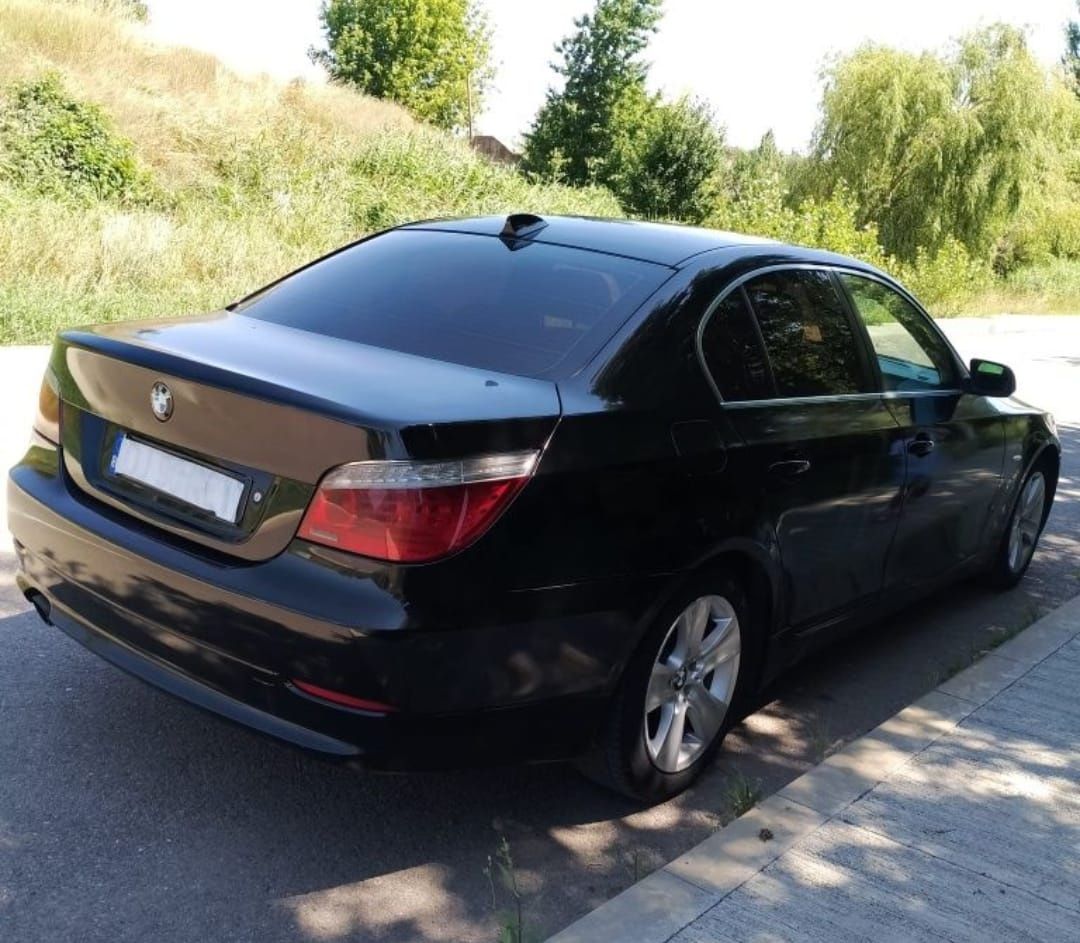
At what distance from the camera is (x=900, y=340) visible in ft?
16.0

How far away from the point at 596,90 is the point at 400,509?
2000 inches

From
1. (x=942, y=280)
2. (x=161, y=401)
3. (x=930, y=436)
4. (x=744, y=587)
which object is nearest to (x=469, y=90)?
(x=942, y=280)

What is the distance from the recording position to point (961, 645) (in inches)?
209

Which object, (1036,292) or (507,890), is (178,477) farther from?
(1036,292)

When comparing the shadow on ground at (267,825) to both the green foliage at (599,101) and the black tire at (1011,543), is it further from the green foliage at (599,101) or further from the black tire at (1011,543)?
the green foliage at (599,101)

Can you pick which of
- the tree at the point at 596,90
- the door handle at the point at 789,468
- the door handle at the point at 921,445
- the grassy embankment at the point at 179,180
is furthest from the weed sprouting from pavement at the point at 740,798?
the tree at the point at 596,90

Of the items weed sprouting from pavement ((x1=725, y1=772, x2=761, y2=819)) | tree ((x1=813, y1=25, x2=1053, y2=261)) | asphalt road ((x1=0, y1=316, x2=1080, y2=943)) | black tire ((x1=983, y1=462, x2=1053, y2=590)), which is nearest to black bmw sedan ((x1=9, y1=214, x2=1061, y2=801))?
weed sprouting from pavement ((x1=725, y1=772, x2=761, y2=819))

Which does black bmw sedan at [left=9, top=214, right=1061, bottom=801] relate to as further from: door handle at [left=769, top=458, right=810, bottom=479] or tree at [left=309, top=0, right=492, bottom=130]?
tree at [left=309, top=0, right=492, bottom=130]

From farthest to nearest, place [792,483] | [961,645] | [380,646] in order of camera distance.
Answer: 1. [961,645]
2. [792,483]
3. [380,646]

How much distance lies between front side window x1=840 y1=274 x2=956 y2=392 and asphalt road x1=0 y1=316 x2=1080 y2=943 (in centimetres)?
126

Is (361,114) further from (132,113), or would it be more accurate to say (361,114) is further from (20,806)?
(20,806)

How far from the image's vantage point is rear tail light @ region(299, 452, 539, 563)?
2.77 meters

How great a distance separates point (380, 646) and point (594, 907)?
3.09 feet

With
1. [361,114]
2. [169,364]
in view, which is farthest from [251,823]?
[361,114]
